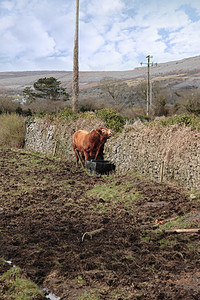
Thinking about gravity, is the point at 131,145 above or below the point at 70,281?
above

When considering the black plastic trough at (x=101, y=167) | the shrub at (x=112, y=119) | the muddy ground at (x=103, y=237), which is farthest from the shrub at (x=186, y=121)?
the shrub at (x=112, y=119)

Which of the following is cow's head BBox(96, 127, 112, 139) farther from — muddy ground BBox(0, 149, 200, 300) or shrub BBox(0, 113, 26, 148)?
shrub BBox(0, 113, 26, 148)

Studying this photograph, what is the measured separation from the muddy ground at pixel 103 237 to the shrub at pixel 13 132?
30.3 ft

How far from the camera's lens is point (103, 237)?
514 cm

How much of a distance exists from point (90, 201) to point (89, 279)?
3.95m

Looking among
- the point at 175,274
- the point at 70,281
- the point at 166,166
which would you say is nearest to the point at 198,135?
the point at 166,166

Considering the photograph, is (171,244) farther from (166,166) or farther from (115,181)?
(115,181)

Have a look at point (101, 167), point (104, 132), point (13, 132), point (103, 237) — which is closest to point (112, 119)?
point (104, 132)

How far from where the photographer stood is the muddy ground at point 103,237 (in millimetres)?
3584

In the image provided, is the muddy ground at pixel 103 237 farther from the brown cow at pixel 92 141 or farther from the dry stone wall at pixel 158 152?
the brown cow at pixel 92 141

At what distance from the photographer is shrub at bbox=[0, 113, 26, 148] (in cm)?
1838

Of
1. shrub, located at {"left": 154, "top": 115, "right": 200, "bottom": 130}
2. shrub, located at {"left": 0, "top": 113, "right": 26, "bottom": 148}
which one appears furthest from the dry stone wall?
shrub, located at {"left": 0, "top": 113, "right": 26, "bottom": 148}

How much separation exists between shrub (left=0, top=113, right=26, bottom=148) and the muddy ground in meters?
9.22

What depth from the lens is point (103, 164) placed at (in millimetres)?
10555
